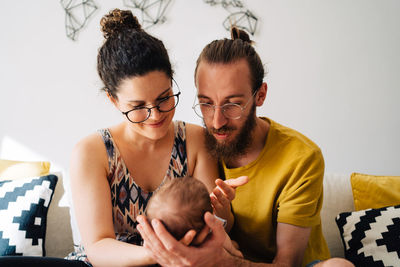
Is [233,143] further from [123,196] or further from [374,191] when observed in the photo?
[374,191]

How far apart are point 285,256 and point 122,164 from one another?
2.86 feet

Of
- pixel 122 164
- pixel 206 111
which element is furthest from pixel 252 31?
pixel 122 164

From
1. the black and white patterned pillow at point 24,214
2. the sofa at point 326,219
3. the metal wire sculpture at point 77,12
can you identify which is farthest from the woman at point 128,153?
the metal wire sculpture at point 77,12

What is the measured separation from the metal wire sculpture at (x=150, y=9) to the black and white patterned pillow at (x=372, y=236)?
7.03 ft

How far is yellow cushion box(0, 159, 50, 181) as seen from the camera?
2.08 metres

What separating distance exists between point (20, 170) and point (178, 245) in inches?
63.8

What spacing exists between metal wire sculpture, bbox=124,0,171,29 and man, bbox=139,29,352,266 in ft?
4.27

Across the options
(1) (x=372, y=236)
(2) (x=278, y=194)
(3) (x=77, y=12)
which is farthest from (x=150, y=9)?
(1) (x=372, y=236)

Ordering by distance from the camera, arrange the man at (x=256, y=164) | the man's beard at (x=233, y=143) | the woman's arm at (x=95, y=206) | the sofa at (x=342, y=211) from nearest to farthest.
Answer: the woman's arm at (x=95, y=206) → the man at (x=256, y=164) → the man's beard at (x=233, y=143) → the sofa at (x=342, y=211)

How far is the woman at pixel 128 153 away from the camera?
4.08 feet

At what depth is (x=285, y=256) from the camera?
133cm

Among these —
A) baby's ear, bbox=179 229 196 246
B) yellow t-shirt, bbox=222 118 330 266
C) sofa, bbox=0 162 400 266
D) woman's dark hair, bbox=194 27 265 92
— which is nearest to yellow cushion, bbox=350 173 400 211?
sofa, bbox=0 162 400 266

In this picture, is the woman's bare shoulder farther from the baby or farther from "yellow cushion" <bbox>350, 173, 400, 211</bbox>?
"yellow cushion" <bbox>350, 173, 400, 211</bbox>

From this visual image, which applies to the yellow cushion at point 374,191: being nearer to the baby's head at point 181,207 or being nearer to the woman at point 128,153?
the woman at point 128,153
